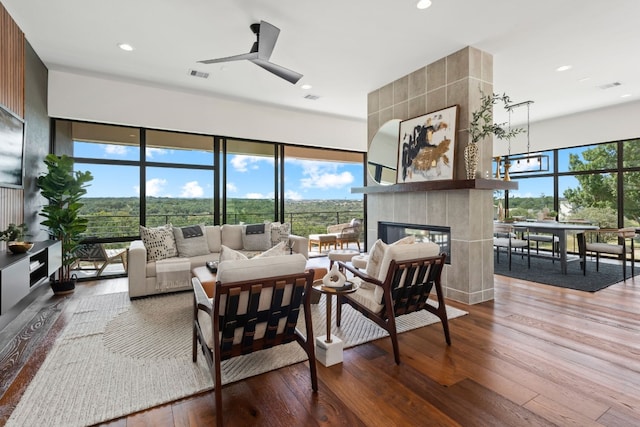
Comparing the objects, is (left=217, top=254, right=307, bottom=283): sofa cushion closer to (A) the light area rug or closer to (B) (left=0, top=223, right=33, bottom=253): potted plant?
(A) the light area rug

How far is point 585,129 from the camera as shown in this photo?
6340 millimetres

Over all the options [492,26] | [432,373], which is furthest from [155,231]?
[492,26]

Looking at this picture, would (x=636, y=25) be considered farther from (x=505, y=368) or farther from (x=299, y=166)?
(x=299, y=166)

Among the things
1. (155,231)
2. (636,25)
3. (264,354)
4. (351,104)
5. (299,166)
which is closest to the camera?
(264,354)

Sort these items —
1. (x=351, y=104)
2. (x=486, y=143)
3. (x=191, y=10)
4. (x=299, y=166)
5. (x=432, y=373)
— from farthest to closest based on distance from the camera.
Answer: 1. (x=299, y=166)
2. (x=351, y=104)
3. (x=486, y=143)
4. (x=191, y=10)
5. (x=432, y=373)

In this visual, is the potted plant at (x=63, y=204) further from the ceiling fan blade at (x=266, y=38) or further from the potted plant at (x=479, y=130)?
the potted plant at (x=479, y=130)

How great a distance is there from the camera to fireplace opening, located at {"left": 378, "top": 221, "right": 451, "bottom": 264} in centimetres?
397

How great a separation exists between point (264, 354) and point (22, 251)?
242 cm

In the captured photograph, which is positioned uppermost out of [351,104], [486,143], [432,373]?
[351,104]

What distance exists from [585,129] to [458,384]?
22.4ft

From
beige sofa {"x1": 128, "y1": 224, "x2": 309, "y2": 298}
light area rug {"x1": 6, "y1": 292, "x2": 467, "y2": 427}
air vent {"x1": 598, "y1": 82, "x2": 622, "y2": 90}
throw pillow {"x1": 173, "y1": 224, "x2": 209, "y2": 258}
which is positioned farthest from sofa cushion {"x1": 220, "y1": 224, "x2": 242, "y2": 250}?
air vent {"x1": 598, "y1": 82, "x2": 622, "y2": 90}

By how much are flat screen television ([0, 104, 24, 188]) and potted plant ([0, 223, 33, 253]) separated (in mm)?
448

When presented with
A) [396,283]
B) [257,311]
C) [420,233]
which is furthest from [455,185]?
[257,311]

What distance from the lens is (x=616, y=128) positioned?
5.93 metres
